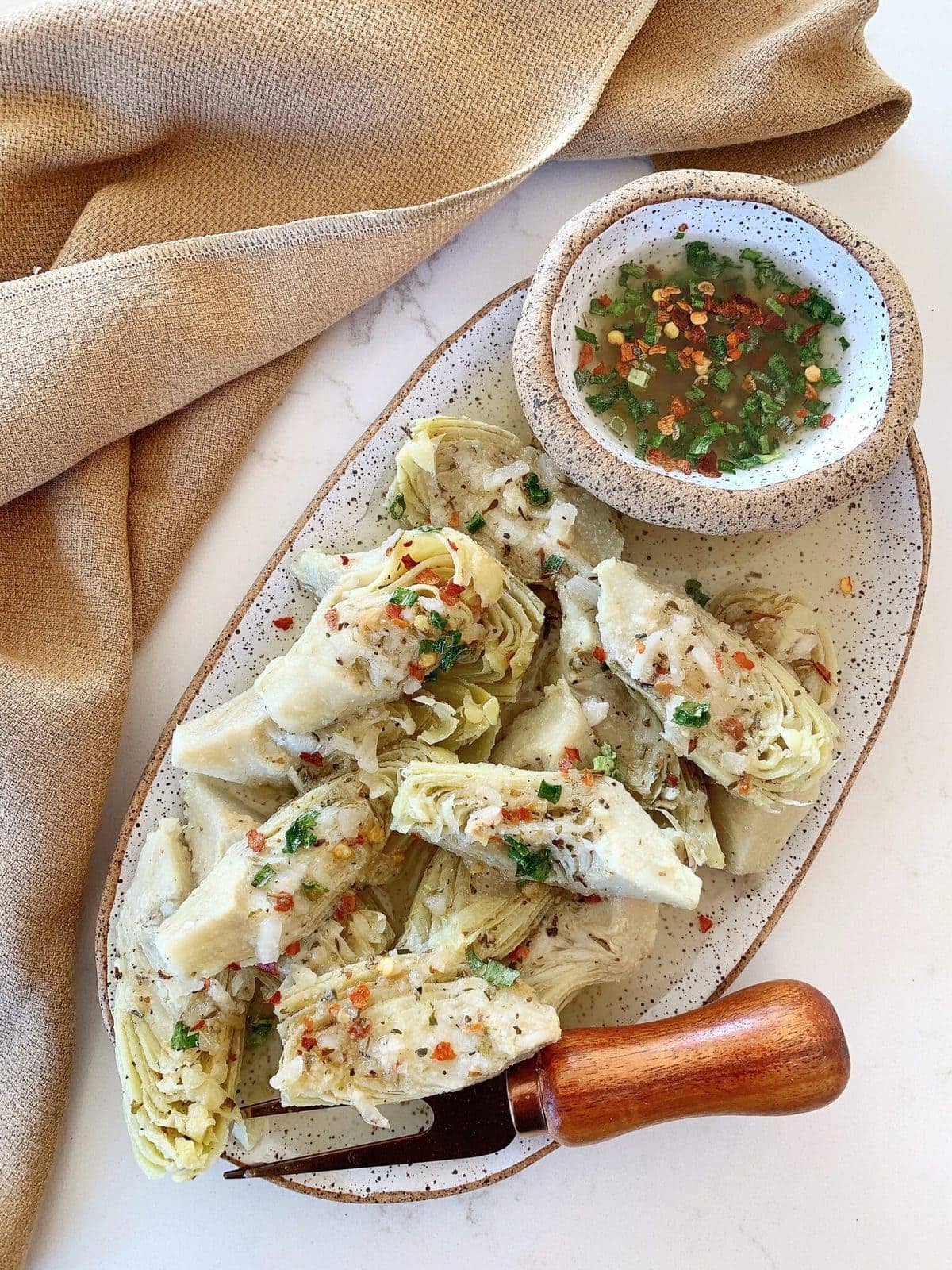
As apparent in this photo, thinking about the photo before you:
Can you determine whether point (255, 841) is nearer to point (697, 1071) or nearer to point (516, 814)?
point (516, 814)

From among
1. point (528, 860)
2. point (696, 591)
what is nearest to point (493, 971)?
point (528, 860)

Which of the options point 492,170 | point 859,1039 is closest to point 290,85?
point 492,170

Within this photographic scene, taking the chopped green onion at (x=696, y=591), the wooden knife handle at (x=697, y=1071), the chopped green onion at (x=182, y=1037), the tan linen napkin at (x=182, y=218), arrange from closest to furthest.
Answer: the wooden knife handle at (x=697, y=1071)
the chopped green onion at (x=182, y=1037)
the tan linen napkin at (x=182, y=218)
the chopped green onion at (x=696, y=591)

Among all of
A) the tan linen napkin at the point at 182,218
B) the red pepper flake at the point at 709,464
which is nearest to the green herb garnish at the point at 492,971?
the tan linen napkin at the point at 182,218

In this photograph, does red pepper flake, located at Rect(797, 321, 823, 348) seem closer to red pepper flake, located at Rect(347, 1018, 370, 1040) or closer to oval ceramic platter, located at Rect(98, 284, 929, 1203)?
oval ceramic platter, located at Rect(98, 284, 929, 1203)

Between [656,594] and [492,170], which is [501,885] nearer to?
[656,594]

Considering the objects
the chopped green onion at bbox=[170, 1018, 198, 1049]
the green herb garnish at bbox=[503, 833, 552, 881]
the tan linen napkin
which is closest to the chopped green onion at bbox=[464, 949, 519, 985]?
the green herb garnish at bbox=[503, 833, 552, 881]

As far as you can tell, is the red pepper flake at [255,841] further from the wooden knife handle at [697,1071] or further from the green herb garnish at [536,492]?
the green herb garnish at [536,492]

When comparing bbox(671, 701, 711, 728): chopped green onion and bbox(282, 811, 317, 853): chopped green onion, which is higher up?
bbox(671, 701, 711, 728): chopped green onion
